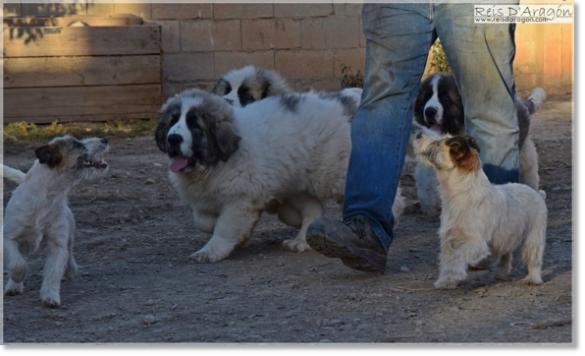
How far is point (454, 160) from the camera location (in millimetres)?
4012

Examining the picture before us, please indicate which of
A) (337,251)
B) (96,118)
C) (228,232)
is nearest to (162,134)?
(228,232)

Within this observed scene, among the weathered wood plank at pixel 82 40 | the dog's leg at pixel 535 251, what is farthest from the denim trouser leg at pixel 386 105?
the weathered wood plank at pixel 82 40

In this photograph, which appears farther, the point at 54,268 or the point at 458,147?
the point at 54,268

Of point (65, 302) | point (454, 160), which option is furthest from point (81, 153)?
point (454, 160)

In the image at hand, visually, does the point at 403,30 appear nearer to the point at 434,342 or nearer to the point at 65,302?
the point at 434,342

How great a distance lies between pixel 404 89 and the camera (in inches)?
170

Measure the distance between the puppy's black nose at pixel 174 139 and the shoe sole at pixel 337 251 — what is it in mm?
1242

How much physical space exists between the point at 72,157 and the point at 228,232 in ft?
3.36

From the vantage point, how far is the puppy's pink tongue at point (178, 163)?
5.24 metres

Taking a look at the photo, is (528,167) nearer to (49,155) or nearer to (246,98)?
(246,98)

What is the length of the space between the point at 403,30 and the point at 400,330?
1378mm

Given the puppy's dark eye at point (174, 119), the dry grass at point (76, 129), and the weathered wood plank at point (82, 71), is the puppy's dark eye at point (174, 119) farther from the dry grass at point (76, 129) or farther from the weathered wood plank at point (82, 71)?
the weathered wood plank at point (82, 71)

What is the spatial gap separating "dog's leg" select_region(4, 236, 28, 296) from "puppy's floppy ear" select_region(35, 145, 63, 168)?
381mm

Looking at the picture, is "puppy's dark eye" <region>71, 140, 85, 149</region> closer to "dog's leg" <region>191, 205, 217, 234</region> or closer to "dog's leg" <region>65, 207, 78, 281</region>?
"dog's leg" <region>65, 207, 78, 281</region>
